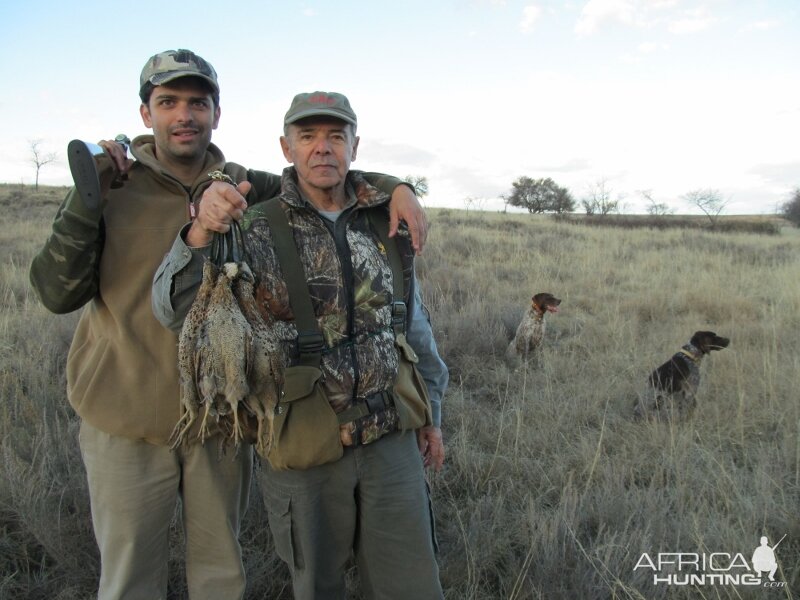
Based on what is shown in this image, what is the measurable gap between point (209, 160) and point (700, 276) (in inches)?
383

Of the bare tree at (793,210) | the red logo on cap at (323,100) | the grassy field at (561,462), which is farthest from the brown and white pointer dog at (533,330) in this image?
the bare tree at (793,210)

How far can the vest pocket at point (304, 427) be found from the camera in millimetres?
1878

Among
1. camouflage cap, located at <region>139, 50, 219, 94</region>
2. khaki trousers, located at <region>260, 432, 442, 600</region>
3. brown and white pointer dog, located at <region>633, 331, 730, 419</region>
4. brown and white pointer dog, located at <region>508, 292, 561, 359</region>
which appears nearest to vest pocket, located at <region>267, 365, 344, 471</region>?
khaki trousers, located at <region>260, 432, 442, 600</region>

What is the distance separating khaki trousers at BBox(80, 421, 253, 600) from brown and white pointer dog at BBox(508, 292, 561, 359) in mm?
4189

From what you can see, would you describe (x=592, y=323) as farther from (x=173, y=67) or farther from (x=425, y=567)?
(x=173, y=67)

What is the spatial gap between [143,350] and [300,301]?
2.14 feet

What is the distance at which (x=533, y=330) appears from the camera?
6.08 m

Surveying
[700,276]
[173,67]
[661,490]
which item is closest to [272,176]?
[173,67]

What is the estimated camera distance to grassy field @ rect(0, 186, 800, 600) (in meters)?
2.74

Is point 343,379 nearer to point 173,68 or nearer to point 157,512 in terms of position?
point 157,512

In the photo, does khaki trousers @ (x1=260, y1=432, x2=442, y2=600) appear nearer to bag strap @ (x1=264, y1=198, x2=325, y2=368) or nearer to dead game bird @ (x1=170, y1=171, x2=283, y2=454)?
bag strap @ (x1=264, y1=198, x2=325, y2=368)

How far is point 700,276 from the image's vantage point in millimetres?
9891

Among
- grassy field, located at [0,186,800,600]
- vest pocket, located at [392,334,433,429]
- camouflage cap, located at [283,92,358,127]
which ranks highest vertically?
camouflage cap, located at [283,92,358,127]

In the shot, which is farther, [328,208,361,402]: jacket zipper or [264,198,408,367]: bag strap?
[328,208,361,402]: jacket zipper
